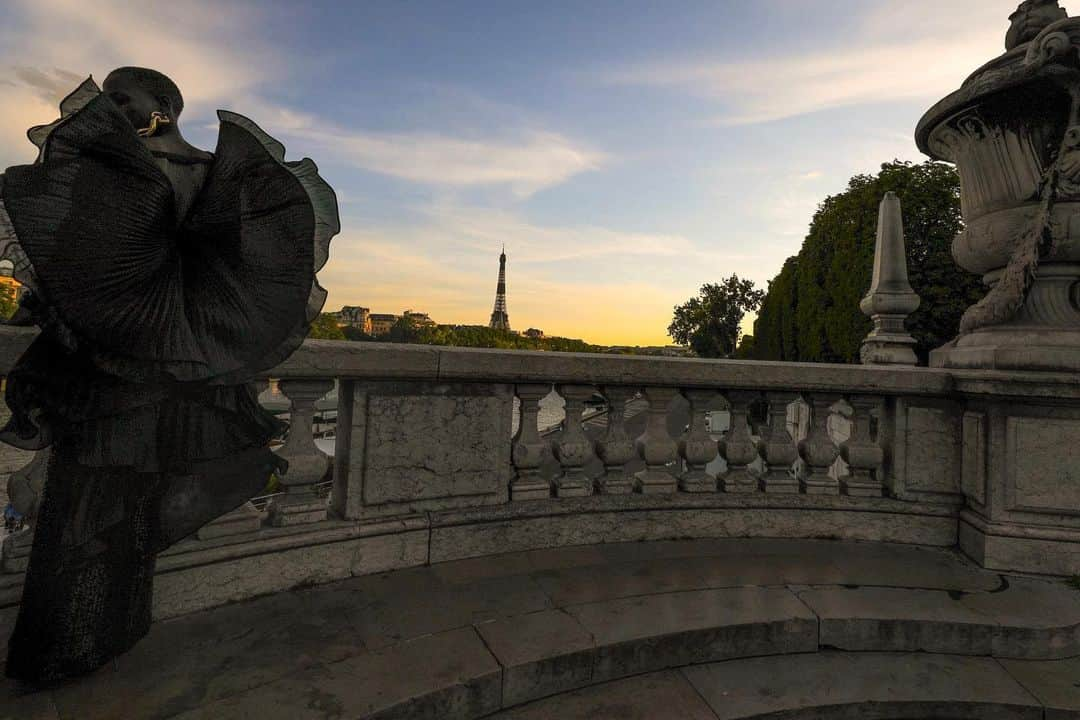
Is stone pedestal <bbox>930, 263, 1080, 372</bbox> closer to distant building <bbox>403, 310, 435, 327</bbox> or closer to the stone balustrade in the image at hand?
the stone balustrade

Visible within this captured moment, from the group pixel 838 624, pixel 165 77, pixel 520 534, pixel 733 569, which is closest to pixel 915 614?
pixel 838 624

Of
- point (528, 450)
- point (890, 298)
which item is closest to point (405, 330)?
point (890, 298)

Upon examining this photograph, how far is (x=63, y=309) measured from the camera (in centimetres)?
154

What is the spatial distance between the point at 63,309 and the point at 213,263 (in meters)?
0.43

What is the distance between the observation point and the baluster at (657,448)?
3600 mm

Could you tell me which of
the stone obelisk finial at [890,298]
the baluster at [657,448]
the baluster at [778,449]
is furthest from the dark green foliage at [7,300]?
the stone obelisk finial at [890,298]

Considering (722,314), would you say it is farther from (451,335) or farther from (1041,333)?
(1041,333)

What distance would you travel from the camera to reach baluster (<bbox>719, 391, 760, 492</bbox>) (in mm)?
3711

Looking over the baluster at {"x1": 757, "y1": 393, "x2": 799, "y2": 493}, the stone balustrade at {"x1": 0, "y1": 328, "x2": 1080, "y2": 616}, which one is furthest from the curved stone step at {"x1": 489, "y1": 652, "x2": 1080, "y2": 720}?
the baluster at {"x1": 757, "y1": 393, "x2": 799, "y2": 493}

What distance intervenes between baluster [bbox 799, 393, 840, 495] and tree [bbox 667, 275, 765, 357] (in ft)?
152

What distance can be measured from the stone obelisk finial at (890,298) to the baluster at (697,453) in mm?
3457

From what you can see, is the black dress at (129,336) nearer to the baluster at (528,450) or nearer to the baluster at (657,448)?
the baluster at (528,450)

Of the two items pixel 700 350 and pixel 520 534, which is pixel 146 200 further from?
pixel 700 350

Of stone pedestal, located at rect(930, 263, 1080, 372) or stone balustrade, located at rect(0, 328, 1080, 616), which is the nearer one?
stone balustrade, located at rect(0, 328, 1080, 616)
